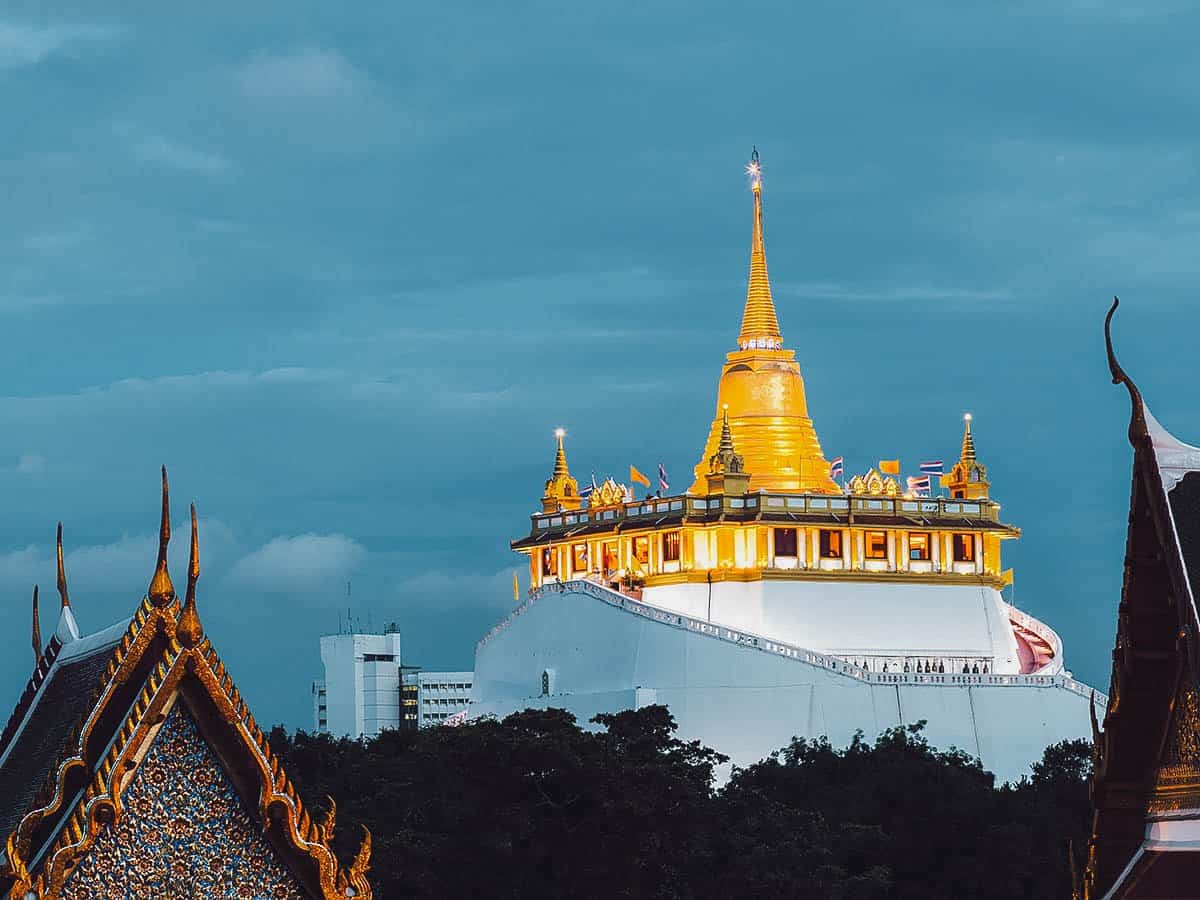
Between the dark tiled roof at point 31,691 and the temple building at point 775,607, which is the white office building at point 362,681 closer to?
the temple building at point 775,607

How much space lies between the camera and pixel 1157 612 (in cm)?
971

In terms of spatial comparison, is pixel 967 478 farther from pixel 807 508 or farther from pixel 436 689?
pixel 436 689

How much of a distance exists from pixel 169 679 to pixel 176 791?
1.96 feet

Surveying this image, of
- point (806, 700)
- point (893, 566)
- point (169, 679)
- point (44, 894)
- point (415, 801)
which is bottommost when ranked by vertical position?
point (44, 894)

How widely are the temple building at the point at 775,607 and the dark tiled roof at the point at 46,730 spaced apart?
4865 cm

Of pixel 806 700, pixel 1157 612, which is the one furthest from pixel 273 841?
pixel 806 700

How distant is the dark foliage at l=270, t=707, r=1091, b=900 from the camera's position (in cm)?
4138

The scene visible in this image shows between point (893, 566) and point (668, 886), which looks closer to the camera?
point (668, 886)

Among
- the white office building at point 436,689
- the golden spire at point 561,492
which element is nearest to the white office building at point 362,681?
the white office building at point 436,689

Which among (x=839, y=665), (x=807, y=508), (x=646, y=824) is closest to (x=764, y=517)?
(x=807, y=508)

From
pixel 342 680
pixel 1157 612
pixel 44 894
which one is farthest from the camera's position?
pixel 342 680

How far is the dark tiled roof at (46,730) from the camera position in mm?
14297

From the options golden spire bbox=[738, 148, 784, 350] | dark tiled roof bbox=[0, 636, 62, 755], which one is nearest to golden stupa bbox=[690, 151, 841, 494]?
golden spire bbox=[738, 148, 784, 350]

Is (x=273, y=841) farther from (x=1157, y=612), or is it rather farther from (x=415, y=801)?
(x=415, y=801)
